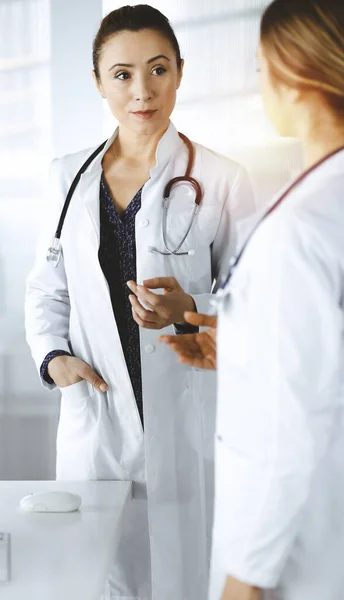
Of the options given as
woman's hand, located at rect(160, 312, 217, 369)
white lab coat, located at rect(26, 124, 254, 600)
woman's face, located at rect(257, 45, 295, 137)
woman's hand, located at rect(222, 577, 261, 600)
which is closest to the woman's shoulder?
white lab coat, located at rect(26, 124, 254, 600)

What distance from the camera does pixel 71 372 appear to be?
131 cm

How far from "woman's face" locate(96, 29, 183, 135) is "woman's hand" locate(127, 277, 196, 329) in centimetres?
29

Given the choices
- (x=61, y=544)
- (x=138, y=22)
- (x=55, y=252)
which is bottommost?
(x=61, y=544)

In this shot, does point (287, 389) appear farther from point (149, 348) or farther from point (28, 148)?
point (28, 148)

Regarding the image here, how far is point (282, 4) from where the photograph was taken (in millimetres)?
751

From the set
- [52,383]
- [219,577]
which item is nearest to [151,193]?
[52,383]

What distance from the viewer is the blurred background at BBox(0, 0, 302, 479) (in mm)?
1208

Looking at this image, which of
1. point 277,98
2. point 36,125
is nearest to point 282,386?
point 277,98

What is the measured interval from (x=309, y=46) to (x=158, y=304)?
0.55 meters

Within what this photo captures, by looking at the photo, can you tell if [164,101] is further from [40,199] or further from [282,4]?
[40,199]

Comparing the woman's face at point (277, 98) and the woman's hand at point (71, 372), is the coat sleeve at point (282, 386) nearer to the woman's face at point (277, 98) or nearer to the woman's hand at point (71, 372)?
the woman's face at point (277, 98)

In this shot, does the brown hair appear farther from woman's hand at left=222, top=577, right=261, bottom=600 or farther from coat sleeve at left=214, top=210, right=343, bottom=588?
woman's hand at left=222, top=577, right=261, bottom=600

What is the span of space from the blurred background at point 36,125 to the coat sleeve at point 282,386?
579 millimetres

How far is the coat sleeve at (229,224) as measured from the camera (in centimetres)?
113
